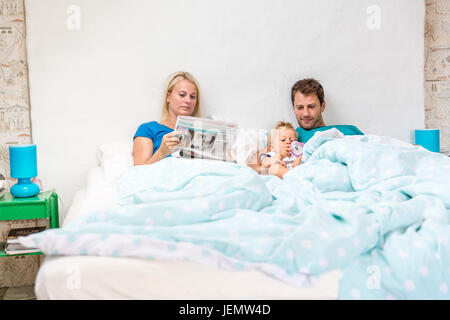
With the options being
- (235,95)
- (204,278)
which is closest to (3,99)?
(235,95)

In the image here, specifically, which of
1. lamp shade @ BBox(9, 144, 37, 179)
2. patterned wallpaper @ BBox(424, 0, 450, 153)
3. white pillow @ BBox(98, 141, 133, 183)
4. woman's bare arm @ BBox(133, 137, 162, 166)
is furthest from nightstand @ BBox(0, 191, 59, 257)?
patterned wallpaper @ BBox(424, 0, 450, 153)

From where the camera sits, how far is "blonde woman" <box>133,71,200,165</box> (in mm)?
2094

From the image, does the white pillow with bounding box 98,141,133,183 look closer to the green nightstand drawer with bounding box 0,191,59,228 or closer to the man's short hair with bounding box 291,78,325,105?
the green nightstand drawer with bounding box 0,191,59,228

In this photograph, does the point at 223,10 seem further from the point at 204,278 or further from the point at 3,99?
the point at 204,278

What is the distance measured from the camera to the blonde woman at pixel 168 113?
6.87ft

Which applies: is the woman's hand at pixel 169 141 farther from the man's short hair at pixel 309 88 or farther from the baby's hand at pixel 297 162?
the man's short hair at pixel 309 88

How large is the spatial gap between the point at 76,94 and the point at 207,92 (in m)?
→ 0.73

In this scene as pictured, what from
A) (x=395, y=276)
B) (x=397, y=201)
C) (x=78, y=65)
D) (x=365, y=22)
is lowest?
(x=395, y=276)

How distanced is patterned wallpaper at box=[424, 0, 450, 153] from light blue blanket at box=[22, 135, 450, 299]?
157 centimetres

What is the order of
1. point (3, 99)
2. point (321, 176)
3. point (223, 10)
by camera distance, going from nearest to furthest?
point (321, 176) → point (3, 99) → point (223, 10)

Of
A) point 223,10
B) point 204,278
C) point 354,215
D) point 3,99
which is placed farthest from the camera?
point 223,10

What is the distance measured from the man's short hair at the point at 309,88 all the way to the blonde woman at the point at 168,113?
565 mm

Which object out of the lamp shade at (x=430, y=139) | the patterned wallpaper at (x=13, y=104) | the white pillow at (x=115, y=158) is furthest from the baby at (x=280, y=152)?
the patterned wallpaper at (x=13, y=104)

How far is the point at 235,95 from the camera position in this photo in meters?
2.45
